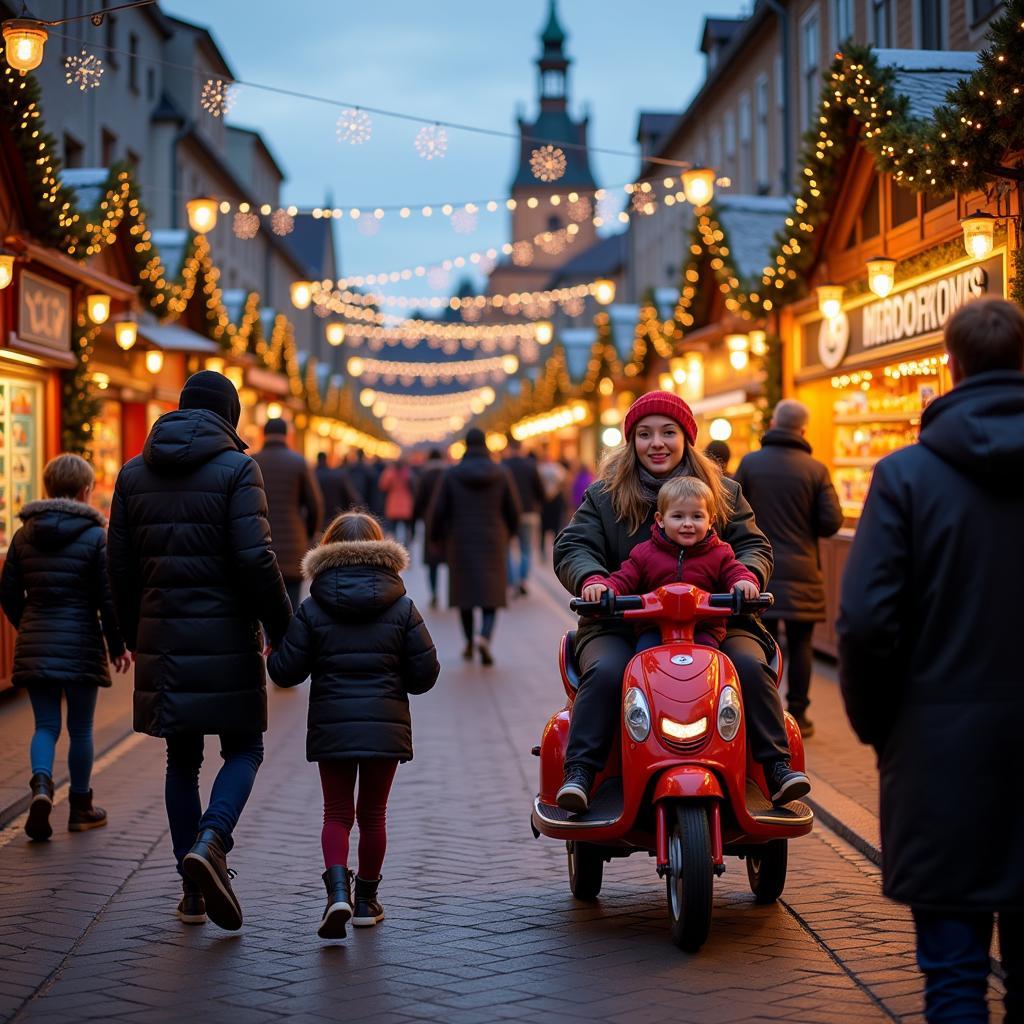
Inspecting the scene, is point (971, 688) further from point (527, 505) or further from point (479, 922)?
point (527, 505)

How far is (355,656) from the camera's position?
6180 mm

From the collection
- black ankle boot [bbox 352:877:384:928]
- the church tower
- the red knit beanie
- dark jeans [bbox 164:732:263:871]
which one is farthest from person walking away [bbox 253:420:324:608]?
the church tower

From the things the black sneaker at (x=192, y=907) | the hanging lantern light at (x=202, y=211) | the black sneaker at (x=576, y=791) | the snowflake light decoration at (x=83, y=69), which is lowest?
the black sneaker at (x=192, y=907)

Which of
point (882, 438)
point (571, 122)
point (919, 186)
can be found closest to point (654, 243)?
point (882, 438)

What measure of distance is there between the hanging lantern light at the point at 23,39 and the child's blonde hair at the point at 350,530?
5.42m

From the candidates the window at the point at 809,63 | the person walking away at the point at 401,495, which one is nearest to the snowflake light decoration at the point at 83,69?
the window at the point at 809,63

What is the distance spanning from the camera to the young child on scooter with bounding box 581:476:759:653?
20.1 ft

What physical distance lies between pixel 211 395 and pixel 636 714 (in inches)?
80.2

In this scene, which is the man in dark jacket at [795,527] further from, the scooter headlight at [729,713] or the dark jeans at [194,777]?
the dark jeans at [194,777]

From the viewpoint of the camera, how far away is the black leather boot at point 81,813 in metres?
8.17

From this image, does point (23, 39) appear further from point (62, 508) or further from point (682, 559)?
point (682, 559)

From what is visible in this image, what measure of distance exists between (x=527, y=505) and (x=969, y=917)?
71.2ft

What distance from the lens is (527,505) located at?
2572 centimetres

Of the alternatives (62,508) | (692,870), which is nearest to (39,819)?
(62,508)
